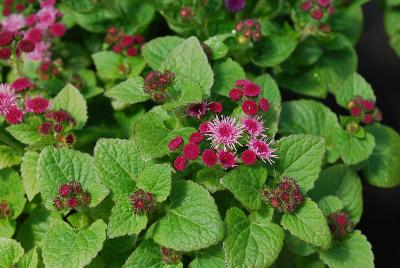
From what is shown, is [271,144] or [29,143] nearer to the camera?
[271,144]

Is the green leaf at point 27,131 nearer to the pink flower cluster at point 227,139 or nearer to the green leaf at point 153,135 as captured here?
the green leaf at point 153,135

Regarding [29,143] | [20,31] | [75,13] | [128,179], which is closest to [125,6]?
[75,13]

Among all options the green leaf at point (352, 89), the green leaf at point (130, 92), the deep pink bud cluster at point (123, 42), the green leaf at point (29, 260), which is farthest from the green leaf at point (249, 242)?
the deep pink bud cluster at point (123, 42)

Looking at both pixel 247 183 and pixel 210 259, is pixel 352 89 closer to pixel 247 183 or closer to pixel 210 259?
pixel 247 183

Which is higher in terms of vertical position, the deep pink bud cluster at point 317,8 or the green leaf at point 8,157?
the deep pink bud cluster at point 317,8

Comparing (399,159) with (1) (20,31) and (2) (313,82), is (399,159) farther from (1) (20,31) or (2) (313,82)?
(1) (20,31)

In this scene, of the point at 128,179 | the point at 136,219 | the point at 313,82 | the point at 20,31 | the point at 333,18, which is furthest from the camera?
the point at 333,18

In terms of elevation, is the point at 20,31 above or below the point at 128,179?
above
